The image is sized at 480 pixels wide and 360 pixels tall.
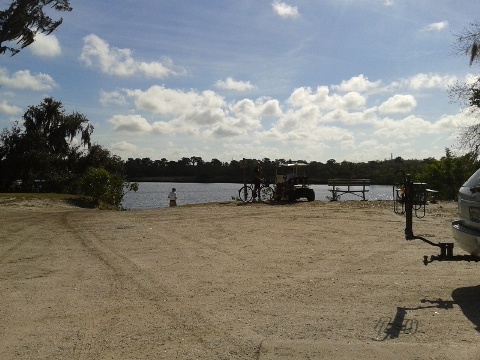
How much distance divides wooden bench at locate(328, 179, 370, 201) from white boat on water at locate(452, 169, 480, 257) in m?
19.1

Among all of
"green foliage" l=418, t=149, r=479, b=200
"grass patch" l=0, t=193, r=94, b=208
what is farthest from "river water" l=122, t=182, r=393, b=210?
"green foliage" l=418, t=149, r=479, b=200

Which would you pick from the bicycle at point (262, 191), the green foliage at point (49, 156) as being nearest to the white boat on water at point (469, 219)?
the bicycle at point (262, 191)

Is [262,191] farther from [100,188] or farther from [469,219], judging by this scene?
[469,219]

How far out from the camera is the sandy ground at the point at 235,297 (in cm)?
498

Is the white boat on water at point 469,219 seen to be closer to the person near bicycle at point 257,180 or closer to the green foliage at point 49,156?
the person near bicycle at point 257,180

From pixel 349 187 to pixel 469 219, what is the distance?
2053 centimetres

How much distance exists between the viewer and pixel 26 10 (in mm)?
Answer: 26891

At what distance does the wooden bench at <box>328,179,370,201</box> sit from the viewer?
26438mm

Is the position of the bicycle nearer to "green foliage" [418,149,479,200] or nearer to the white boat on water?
the white boat on water

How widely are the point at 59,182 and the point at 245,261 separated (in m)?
32.1

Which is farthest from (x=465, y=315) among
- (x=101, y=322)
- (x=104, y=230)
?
(x=104, y=230)

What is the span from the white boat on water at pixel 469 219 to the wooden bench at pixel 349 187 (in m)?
19.1

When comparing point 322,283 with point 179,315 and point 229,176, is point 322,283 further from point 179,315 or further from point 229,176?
point 229,176

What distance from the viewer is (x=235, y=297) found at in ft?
22.3
